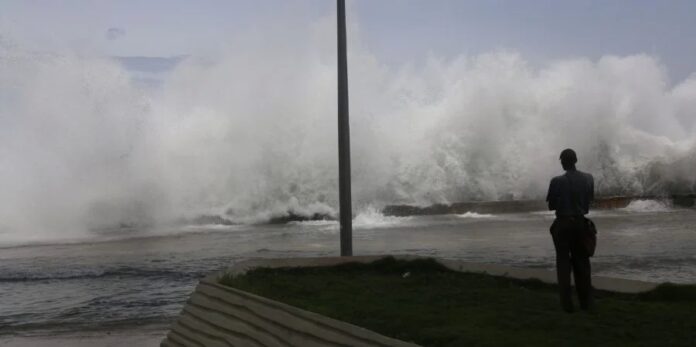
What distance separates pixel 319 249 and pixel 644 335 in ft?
48.3

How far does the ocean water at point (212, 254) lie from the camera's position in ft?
42.4

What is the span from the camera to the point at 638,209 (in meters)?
36.0

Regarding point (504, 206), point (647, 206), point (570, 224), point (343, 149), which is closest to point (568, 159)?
point (570, 224)

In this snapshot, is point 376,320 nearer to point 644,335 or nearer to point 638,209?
point 644,335

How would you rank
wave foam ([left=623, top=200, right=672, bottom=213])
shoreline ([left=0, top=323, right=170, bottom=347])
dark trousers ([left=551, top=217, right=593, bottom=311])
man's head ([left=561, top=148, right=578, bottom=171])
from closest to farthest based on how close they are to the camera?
dark trousers ([left=551, top=217, right=593, bottom=311]), man's head ([left=561, top=148, right=578, bottom=171]), shoreline ([left=0, top=323, right=170, bottom=347]), wave foam ([left=623, top=200, right=672, bottom=213])

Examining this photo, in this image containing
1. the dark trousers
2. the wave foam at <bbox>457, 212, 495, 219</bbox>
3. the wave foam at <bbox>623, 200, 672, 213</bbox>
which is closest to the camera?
the dark trousers

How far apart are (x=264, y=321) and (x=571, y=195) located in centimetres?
274

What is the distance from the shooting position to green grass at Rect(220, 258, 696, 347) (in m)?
5.68

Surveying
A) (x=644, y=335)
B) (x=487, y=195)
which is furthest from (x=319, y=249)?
(x=487, y=195)

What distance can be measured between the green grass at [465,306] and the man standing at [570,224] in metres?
0.26

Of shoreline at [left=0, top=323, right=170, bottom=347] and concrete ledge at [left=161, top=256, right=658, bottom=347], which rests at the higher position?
concrete ledge at [left=161, top=256, right=658, bottom=347]

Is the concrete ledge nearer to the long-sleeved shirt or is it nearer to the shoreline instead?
the shoreline

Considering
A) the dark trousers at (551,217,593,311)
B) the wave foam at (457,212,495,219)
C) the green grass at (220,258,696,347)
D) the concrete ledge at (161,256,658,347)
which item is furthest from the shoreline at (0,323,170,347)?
the wave foam at (457,212,495,219)

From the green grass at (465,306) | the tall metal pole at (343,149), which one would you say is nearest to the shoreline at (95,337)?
the green grass at (465,306)
